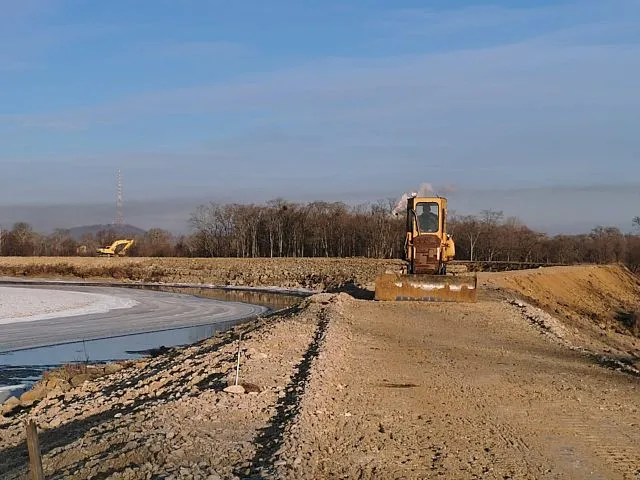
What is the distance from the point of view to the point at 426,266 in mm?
25172

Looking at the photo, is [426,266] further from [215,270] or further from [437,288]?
[215,270]

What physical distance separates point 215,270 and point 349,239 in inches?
1005

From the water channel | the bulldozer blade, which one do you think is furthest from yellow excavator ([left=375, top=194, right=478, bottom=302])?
the water channel

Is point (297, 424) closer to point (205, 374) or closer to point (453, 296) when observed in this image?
point (205, 374)

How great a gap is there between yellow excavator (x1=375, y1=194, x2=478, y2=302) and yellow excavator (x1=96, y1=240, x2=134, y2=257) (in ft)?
211

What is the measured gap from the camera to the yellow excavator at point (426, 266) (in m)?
23.8

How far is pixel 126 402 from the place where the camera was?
37.6ft

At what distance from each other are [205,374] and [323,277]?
42818 millimetres

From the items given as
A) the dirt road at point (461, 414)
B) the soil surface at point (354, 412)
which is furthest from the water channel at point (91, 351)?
the dirt road at point (461, 414)

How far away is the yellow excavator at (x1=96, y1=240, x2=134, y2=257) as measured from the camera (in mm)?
84562

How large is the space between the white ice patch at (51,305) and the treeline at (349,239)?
1602 inches

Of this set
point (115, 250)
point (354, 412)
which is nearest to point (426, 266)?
point (354, 412)

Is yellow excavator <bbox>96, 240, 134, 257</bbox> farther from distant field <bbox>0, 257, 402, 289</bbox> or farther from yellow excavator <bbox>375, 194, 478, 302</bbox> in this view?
yellow excavator <bbox>375, 194, 478, 302</bbox>

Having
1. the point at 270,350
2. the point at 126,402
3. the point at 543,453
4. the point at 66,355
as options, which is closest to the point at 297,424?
the point at 543,453
